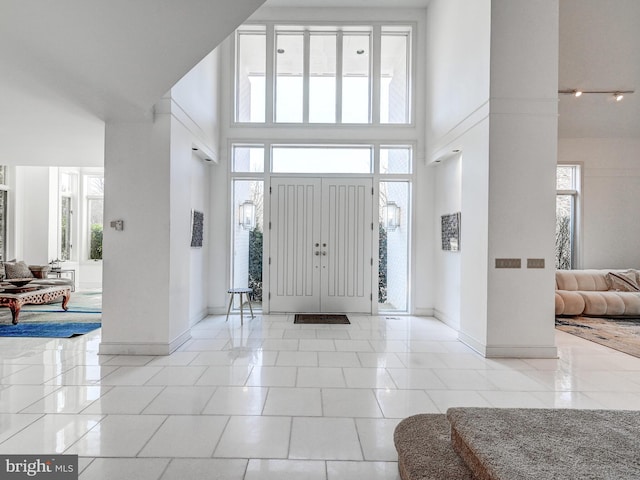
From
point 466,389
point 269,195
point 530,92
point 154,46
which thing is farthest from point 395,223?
point 154,46

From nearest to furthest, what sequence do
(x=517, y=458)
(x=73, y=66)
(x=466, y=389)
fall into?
1. (x=517, y=458)
2. (x=73, y=66)
3. (x=466, y=389)

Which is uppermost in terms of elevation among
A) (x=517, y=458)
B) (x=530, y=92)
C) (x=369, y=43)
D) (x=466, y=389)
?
(x=369, y=43)

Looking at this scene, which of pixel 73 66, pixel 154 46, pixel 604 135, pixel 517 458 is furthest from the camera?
pixel 604 135

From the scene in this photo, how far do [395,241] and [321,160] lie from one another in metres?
1.94

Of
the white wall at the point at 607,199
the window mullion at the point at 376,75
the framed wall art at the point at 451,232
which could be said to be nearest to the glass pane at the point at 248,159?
the window mullion at the point at 376,75

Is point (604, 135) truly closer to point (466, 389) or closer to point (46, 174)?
point (466, 389)

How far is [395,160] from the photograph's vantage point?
6676 mm

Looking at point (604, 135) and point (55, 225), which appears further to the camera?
point (55, 225)

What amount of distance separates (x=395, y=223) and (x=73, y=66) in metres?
5.07

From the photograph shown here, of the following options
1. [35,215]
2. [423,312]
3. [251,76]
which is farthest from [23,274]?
[423,312]

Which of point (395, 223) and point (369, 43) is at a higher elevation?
point (369, 43)

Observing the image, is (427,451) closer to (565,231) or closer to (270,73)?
(270,73)

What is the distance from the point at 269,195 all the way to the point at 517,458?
5.49 meters

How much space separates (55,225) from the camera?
915 centimetres
